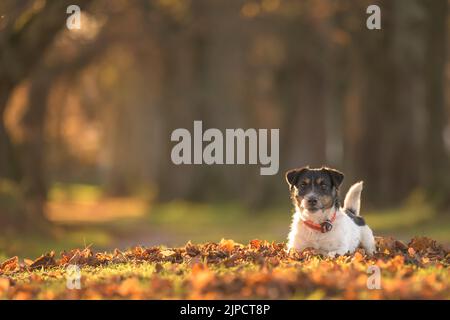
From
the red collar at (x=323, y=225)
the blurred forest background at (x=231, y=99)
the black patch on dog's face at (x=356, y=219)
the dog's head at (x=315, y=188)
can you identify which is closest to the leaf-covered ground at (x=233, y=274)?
the red collar at (x=323, y=225)

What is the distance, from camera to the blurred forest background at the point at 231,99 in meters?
23.2

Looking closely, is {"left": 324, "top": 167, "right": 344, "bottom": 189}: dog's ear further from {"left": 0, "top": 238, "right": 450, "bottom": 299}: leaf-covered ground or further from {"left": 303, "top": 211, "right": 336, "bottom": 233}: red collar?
{"left": 0, "top": 238, "right": 450, "bottom": 299}: leaf-covered ground

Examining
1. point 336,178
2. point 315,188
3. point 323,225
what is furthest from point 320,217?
point 336,178

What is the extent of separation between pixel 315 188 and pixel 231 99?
3055 centimetres

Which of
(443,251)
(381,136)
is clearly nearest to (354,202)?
(443,251)

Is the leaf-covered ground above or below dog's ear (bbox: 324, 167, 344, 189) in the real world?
below

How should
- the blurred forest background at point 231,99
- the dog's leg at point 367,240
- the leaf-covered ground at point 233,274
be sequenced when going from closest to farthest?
the leaf-covered ground at point 233,274
the dog's leg at point 367,240
the blurred forest background at point 231,99

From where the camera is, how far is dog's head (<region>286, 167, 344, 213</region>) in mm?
10727

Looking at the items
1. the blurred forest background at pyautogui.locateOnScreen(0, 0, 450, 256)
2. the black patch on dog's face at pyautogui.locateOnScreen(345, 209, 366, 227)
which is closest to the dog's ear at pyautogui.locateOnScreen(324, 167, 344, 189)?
the black patch on dog's face at pyautogui.locateOnScreen(345, 209, 366, 227)

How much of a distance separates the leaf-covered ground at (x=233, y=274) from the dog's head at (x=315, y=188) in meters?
0.65

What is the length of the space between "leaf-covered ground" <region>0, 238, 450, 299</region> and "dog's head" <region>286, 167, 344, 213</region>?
65 centimetres

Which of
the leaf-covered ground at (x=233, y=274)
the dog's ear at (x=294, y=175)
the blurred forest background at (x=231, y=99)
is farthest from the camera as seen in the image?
the blurred forest background at (x=231, y=99)

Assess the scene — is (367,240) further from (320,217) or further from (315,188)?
(315,188)

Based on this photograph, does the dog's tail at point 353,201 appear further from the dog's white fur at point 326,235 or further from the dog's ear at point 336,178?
the dog's ear at point 336,178
